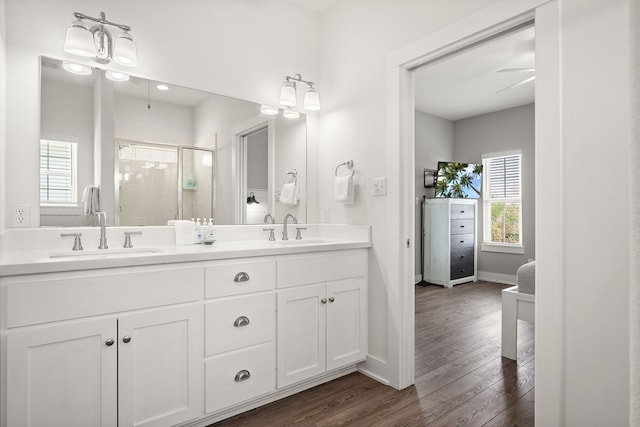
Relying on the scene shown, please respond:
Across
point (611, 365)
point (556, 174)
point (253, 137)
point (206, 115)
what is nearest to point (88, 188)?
point (206, 115)

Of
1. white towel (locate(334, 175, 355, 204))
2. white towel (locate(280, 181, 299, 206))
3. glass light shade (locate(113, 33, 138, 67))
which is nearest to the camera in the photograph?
glass light shade (locate(113, 33, 138, 67))

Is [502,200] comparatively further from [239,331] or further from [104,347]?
[104,347]

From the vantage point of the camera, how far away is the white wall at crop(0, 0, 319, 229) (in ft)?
6.05

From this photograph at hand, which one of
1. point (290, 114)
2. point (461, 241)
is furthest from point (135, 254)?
point (461, 241)

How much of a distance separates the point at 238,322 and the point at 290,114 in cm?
166

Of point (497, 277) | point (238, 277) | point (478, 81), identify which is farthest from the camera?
point (497, 277)

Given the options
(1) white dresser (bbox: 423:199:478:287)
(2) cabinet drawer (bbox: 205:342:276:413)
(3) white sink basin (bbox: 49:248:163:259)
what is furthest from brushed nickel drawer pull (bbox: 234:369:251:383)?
(1) white dresser (bbox: 423:199:478:287)

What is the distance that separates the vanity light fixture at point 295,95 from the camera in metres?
2.70

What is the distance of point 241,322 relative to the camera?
1.91 metres

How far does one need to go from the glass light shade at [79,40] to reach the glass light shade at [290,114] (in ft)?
4.29

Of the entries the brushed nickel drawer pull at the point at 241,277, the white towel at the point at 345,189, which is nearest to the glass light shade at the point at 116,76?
the brushed nickel drawer pull at the point at 241,277

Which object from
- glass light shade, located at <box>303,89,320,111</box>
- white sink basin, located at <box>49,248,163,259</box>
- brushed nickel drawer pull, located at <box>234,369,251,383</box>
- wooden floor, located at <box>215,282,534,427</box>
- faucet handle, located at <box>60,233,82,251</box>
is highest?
glass light shade, located at <box>303,89,320,111</box>

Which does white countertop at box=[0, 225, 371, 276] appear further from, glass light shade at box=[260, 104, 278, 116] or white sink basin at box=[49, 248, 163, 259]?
glass light shade at box=[260, 104, 278, 116]

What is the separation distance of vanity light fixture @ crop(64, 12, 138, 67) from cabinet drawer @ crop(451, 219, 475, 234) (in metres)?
4.65
